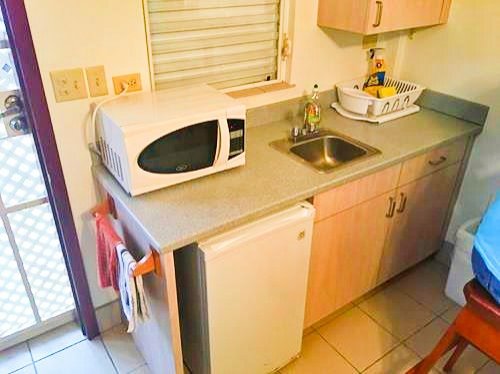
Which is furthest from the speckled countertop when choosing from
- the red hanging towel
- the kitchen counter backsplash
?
the red hanging towel

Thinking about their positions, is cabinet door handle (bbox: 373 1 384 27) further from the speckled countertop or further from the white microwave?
the white microwave

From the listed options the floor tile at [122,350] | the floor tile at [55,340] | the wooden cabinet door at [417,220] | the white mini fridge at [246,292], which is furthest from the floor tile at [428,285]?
the floor tile at [55,340]

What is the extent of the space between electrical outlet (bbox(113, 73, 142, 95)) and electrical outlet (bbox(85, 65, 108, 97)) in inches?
1.6

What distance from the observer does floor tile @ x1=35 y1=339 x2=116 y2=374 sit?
1.83 m

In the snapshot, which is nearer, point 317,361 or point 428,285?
point 317,361

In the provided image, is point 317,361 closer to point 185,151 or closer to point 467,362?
point 467,362

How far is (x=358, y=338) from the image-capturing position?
1.97m

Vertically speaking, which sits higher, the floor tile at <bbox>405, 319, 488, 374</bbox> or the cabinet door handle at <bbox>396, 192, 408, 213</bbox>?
the cabinet door handle at <bbox>396, 192, 408, 213</bbox>

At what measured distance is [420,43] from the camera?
2.19 meters

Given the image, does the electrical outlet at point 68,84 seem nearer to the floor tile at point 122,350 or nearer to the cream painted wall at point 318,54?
the cream painted wall at point 318,54

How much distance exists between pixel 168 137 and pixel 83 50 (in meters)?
0.45

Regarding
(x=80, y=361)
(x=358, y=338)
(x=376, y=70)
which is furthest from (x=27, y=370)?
(x=376, y=70)

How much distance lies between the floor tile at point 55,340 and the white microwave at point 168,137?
3.11 feet

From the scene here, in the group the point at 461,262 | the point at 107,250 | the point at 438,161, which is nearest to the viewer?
the point at 107,250
